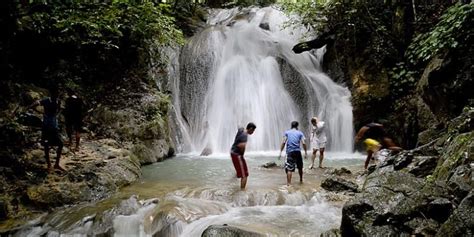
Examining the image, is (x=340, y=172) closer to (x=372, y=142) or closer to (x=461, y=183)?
(x=372, y=142)

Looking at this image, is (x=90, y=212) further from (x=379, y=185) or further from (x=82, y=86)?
(x=82, y=86)

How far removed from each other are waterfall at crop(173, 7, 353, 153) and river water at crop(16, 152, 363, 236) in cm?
672

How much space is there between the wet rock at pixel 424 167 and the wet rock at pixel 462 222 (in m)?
2.93

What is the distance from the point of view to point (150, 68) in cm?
1542

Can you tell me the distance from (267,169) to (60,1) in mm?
6842

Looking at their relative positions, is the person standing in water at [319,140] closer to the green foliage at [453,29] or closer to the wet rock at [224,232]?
the green foliage at [453,29]

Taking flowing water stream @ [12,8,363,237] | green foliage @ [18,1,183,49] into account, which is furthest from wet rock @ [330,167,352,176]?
→ green foliage @ [18,1,183,49]

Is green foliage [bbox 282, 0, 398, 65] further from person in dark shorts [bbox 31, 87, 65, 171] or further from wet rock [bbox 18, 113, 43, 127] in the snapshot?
person in dark shorts [bbox 31, 87, 65, 171]

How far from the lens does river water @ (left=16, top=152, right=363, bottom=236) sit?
19.4 feet

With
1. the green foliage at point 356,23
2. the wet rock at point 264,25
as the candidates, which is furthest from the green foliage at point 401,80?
the wet rock at point 264,25

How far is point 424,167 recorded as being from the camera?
6.65 m

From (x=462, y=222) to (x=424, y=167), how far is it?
329 cm

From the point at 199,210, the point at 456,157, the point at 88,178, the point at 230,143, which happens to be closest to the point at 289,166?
the point at 199,210

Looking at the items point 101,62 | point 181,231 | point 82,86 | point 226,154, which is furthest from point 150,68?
point 181,231
